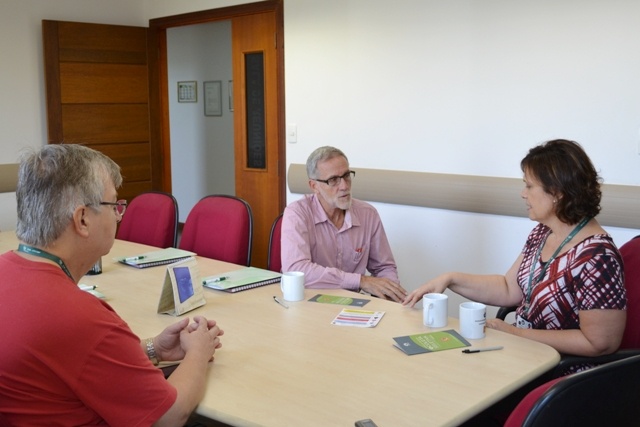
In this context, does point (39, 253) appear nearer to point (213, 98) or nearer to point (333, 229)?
point (333, 229)

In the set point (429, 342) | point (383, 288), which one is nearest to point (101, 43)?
point (383, 288)

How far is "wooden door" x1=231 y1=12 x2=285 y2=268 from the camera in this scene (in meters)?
5.71

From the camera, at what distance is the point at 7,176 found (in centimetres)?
592

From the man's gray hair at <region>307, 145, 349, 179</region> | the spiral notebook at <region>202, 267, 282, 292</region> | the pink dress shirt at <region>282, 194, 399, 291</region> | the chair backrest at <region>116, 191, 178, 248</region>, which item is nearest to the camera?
the spiral notebook at <region>202, 267, 282, 292</region>

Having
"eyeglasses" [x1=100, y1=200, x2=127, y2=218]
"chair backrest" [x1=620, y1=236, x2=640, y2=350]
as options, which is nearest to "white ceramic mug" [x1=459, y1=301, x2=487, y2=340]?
"chair backrest" [x1=620, y1=236, x2=640, y2=350]

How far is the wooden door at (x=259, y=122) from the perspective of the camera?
571 cm

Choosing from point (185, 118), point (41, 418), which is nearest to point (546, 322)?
point (41, 418)

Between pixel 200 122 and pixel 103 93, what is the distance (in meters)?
1.90

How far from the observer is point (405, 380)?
1.98 metres

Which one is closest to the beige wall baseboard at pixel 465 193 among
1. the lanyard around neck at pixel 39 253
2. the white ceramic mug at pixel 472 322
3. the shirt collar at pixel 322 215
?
the shirt collar at pixel 322 215

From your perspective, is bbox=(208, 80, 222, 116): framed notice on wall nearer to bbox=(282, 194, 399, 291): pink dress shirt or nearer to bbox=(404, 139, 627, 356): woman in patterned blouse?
bbox=(282, 194, 399, 291): pink dress shirt

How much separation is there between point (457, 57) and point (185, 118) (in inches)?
176

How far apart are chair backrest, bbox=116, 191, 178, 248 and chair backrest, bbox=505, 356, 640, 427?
10.2 feet

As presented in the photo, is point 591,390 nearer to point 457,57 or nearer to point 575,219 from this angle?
point 575,219
